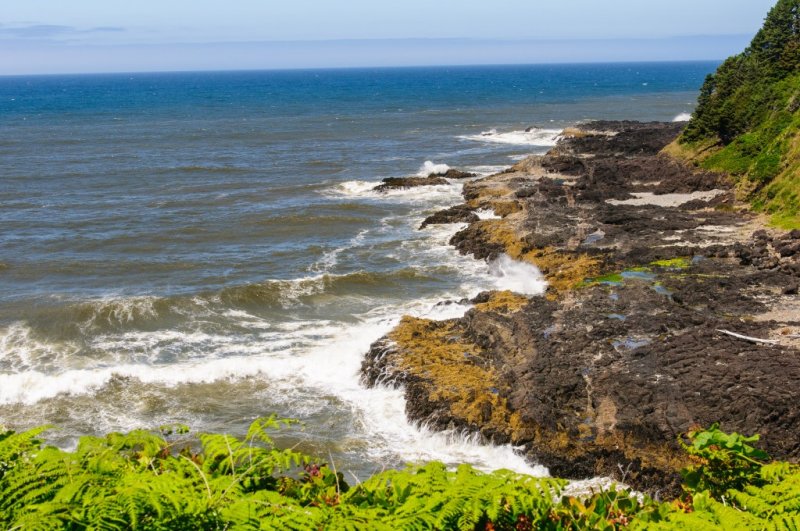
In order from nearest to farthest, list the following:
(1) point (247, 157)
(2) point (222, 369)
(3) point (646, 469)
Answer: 1. (3) point (646, 469)
2. (2) point (222, 369)
3. (1) point (247, 157)

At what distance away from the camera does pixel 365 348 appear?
20125 mm

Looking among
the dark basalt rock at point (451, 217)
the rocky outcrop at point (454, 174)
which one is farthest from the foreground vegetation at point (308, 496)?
the rocky outcrop at point (454, 174)

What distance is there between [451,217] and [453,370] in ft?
66.4

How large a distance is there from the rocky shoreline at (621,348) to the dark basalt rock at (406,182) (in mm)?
16182

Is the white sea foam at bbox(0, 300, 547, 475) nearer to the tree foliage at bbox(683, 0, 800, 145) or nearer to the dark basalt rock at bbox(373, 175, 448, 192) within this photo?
the dark basalt rock at bbox(373, 175, 448, 192)

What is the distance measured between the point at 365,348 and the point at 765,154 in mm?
22851

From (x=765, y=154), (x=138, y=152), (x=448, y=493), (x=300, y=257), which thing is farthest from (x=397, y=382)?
(x=138, y=152)

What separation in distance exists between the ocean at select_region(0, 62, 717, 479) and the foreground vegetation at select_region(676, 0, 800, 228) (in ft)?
39.7

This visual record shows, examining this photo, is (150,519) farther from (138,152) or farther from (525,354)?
(138,152)

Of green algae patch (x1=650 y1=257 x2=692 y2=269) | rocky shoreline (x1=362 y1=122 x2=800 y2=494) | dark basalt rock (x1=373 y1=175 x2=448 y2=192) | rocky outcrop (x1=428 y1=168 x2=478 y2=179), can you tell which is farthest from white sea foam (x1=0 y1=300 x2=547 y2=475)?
rocky outcrop (x1=428 y1=168 x2=478 y2=179)

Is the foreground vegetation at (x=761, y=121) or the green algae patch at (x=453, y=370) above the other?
the foreground vegetation at (x=761, y=121)

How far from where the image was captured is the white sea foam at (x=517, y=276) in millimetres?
24395

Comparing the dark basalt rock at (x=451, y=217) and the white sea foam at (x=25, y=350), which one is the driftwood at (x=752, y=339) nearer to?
the white sea foam at (x=25, y=350)

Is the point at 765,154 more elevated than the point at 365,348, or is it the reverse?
the point at 765,154
